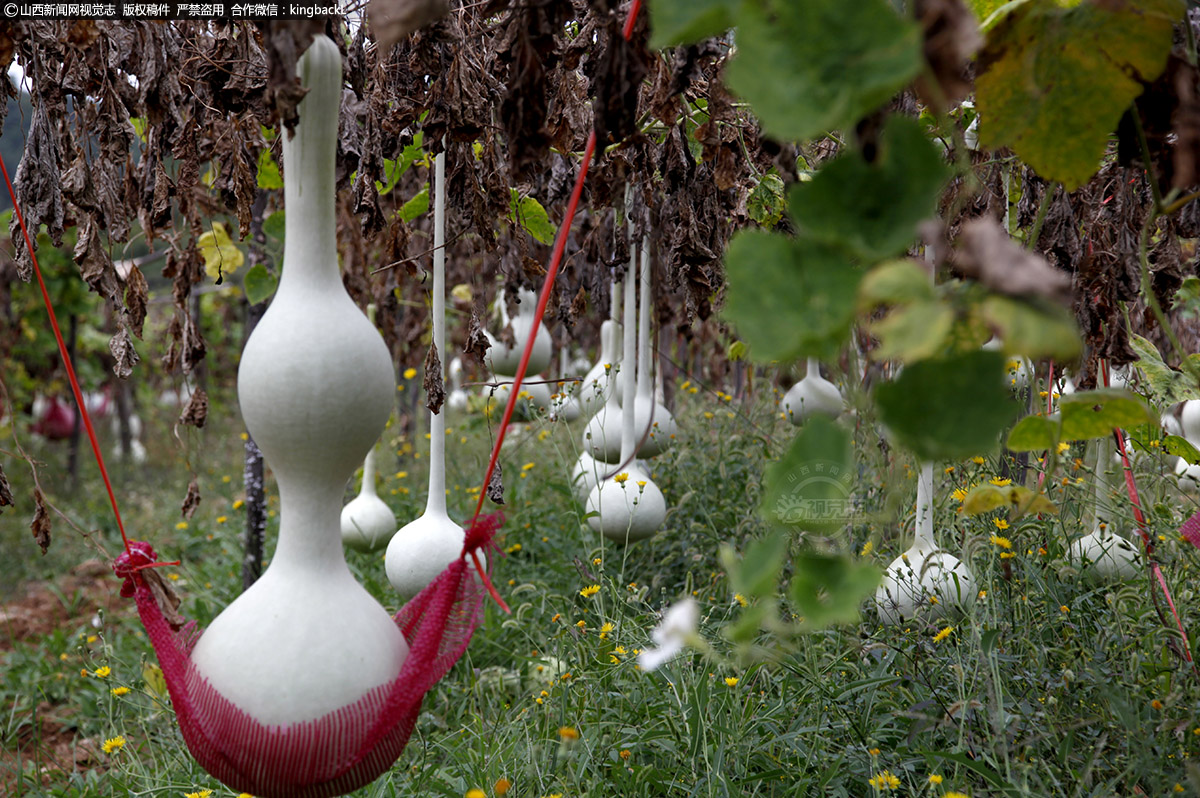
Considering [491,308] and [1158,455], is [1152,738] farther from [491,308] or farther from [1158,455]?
[491,308]

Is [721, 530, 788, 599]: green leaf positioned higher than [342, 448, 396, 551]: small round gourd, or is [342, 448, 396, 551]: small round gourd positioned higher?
[342, 448, 396, 551]: small round gourd

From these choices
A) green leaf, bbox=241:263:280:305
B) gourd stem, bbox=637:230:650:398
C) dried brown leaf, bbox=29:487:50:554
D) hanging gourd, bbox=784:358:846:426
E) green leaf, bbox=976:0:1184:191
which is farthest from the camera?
hanging gourd, bbox=784:358:846:426

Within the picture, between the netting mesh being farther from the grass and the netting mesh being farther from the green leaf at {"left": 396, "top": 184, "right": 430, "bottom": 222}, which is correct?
the green leaf at {"left": 396, "top": 184, "right": 430, "bottom": 222}

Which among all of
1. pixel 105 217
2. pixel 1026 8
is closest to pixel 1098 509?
pixel 1026 8

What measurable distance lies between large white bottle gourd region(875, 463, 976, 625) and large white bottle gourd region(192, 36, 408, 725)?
3.04 ft

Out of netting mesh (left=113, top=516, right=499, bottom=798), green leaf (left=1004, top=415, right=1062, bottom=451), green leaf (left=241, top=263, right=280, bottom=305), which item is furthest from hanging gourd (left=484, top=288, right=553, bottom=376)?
green leaf (left=1004, top=415, right=1062, bottom=451)

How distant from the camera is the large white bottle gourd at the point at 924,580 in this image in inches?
52.2

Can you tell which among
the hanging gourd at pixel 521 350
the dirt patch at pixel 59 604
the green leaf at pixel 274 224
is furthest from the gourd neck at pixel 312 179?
the dirt patch at pixel 59 604

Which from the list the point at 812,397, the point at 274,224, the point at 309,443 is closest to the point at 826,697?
the point at 309,443

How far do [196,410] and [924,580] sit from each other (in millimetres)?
1170

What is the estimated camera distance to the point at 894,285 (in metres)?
0.34

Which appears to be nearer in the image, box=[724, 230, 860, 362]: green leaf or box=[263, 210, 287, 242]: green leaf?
box=[724, 230, 860, 362]: green leaf

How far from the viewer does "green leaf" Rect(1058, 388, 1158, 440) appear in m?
0.57

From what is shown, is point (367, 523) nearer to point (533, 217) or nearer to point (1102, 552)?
point (533, 217)
